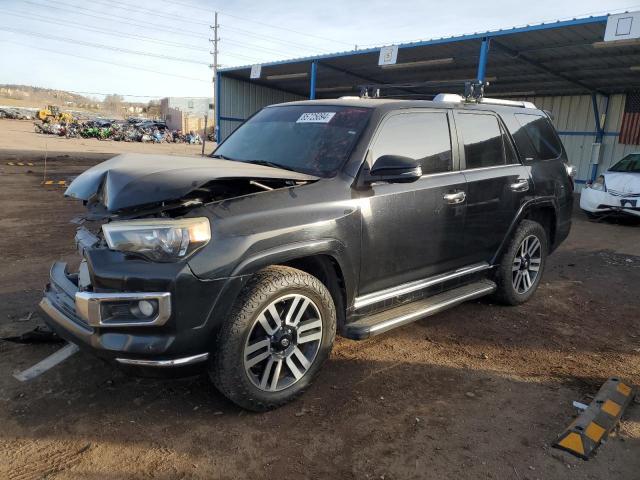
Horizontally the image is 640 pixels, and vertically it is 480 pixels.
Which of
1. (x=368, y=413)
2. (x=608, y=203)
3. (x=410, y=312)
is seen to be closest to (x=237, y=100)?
(x=608, y=203)

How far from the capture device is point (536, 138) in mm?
5004

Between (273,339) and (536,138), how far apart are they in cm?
364

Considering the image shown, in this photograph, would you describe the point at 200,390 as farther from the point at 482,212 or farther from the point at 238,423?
the point at 482,212

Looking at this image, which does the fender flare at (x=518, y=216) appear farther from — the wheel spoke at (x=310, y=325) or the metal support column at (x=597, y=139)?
the metal support column at (x=597, y=139)

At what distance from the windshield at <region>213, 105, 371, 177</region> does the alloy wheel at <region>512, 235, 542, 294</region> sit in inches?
89.5

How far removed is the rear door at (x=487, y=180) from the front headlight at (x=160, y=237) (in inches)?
94.9

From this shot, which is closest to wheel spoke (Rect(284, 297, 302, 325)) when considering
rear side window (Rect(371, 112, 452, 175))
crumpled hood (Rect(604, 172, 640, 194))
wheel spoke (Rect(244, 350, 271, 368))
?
wheel spoke (Rect(244, 350, 271, 368))

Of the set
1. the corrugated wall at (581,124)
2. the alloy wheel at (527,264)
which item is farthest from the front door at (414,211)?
the corrugated wall at (581,124)

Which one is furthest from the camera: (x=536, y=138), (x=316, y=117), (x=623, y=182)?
(x=623, y=182)

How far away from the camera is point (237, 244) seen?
8.64 ft

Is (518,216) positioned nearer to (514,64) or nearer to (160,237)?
(160,237)

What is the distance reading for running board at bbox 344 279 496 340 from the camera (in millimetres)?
3221

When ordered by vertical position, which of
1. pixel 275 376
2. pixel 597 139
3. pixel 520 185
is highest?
pixel 597 139

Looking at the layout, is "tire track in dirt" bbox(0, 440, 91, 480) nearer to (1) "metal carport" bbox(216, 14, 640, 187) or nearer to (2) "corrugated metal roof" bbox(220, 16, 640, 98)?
(2) "corrugated metal roof" bbox(220, 16, 640, 98)
